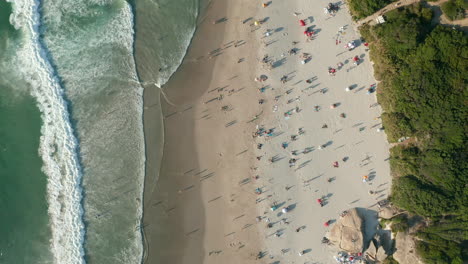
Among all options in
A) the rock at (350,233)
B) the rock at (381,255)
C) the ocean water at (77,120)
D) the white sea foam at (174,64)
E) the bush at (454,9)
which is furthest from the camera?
the white sea foam at (174,64)

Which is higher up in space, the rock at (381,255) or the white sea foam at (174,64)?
the white sea foam at (174,64)

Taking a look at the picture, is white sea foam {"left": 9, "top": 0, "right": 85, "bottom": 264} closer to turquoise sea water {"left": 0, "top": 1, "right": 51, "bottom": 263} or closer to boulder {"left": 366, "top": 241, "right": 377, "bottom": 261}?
turquoise sea water {"left": 0, "top": 1, "right": 51, "bottom": 263}

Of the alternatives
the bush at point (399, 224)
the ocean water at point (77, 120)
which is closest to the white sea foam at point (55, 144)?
the ocean water at point (77, 120)

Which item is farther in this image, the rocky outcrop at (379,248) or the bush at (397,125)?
the rocky outcrop at (379,248)

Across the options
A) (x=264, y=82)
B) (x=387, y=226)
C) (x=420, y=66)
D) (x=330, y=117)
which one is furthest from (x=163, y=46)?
(x=387, y=226)

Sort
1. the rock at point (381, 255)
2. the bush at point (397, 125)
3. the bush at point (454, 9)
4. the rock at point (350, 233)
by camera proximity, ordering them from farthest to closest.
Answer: the rock at point (381, 255), the rock at point (350, 233), the bush at point (397, 125), the bush at point (454, 9)

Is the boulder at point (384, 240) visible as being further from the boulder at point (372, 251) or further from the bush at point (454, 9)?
the bush at point (454, 9)

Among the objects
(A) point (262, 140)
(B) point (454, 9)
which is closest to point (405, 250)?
(A) point (262, 140)
